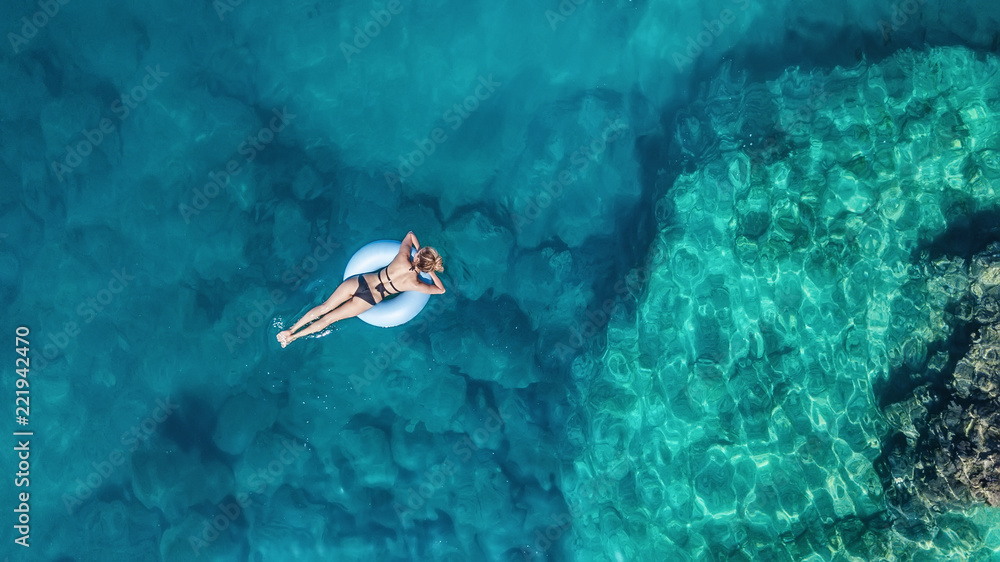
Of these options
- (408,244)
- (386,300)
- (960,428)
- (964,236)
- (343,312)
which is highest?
(408,244)

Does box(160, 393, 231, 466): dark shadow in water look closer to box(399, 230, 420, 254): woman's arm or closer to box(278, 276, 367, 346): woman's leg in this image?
box(278, 276, 367, 346): woman's leg

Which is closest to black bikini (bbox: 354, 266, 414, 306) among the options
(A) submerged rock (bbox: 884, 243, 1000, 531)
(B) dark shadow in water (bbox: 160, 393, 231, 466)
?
(B) dark shadow in water (bbox: 160, 393, 231, 466)

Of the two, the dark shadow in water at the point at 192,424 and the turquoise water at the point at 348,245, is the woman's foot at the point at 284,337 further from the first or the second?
the dark shadow in water at the point at 192,424

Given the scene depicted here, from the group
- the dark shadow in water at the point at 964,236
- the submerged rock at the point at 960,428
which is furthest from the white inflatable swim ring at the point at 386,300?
the dark shadow in water at the point at 964,236

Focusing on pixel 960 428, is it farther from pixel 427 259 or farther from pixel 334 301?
pixel 334 301

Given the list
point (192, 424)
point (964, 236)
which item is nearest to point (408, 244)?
point (192, 424)

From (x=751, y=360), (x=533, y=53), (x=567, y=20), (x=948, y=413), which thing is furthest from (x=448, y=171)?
(x=948, y=413)
